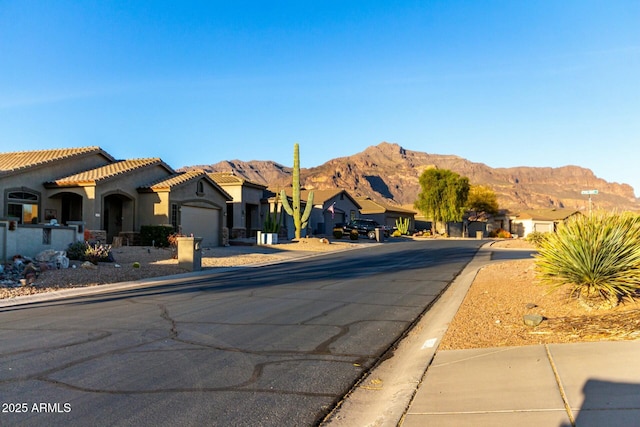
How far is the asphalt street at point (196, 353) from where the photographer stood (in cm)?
529

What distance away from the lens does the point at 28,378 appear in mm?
6160

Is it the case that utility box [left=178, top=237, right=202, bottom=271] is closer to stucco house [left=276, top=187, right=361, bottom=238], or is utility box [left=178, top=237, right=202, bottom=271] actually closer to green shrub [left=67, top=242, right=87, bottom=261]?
green shrub [left=67, top=242, right=87, bottom=261]

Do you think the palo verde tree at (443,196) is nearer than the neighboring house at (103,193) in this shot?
No

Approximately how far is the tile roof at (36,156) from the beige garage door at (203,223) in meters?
6.53

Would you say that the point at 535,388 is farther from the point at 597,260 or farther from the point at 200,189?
the point at 200,189

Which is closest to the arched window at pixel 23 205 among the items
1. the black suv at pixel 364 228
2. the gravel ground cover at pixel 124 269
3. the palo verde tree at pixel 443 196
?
the gravel ground cover at pixel 124 269

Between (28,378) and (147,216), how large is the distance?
25149 mm

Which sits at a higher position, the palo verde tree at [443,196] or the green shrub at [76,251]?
the palo verde tree at [443,196]

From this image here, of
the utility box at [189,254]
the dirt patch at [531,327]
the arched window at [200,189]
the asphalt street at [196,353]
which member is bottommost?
the asphalt street at [196,353]

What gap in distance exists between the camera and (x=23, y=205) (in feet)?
87.2

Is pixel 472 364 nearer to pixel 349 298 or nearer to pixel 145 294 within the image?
pixel 349 298

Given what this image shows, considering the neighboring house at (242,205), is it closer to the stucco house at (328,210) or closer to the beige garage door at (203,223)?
the beige garage door at (203,223)

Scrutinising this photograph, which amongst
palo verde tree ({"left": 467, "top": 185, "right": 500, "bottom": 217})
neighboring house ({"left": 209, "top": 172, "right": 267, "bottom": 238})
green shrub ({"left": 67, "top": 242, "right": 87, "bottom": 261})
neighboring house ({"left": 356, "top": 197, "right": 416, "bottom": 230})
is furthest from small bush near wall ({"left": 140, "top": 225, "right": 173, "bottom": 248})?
palo verde tree ({"left": 467, "top": 185, "right": 500, "bottom": 217})

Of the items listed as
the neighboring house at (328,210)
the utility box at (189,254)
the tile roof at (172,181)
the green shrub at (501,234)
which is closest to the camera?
the utility box at (189,254)
